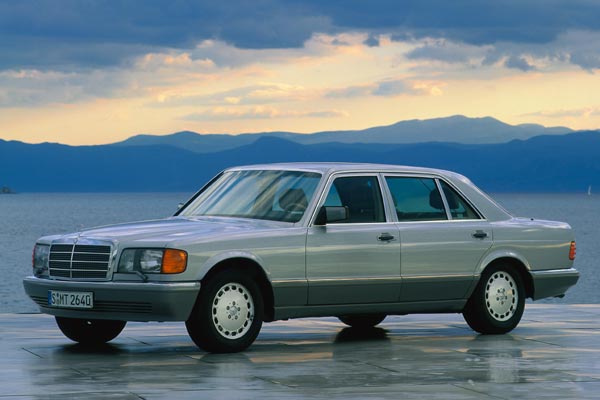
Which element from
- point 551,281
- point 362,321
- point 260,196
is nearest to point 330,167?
point 260,196

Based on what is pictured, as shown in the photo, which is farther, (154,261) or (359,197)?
(359,197)

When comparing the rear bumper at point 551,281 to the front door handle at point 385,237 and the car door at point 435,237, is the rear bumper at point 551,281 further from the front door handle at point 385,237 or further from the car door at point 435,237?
the front door handle at point 385,237

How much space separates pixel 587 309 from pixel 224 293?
7169mm

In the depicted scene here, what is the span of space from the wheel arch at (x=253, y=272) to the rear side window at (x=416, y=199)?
5.67 feet

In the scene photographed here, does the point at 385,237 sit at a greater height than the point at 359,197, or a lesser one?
lesser

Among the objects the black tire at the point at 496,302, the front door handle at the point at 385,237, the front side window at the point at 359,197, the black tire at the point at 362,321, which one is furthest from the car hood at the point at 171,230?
the black tire at the point at 362,321

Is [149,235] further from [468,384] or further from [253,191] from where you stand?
[468,384]

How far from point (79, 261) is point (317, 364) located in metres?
2.43

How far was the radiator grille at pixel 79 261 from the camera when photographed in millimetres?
12383

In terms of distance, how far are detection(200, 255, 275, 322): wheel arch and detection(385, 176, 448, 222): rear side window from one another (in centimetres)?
173

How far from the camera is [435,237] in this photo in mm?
13914

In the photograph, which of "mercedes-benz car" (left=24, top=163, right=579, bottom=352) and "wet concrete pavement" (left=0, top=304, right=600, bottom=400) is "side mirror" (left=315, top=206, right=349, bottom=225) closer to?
"mercedes-benz car" (left=24, top=163, right=579, bottom=352)

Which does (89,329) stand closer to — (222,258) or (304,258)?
(222,258)

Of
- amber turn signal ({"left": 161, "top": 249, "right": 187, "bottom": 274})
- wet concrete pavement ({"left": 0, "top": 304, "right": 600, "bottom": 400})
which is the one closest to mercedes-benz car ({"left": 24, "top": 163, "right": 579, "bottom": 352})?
amber turn signal ({"left": 161, "top": 249, "right": 187, "bottom": 274})
